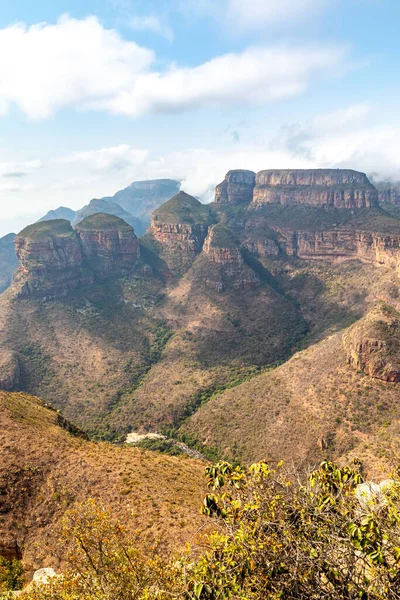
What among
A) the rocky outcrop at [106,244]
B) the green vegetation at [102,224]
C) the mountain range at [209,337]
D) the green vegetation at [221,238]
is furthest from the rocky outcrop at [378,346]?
the green vegetation at [102,224]

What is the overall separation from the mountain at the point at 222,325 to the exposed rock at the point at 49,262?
0.57 metres

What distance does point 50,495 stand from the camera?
33594 mm

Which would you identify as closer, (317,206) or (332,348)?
(332,348)

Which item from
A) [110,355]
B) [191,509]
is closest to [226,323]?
[110,355]

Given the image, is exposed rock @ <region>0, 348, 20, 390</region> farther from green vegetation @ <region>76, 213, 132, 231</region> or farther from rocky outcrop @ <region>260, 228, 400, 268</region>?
rocky outcrop @ <region>260, 228, 400, 268</region>

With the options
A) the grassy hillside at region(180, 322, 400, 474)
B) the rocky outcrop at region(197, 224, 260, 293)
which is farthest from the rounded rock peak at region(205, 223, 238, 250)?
the grassy hillside at region(180, 322, 400, 474)

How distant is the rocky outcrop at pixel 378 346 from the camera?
64.3 metres

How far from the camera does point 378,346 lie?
65750 mm

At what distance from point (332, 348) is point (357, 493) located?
70396 millimetres

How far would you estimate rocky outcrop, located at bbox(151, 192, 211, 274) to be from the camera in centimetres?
16895

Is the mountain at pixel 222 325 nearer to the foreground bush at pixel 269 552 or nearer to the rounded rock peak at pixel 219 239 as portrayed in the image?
the rounded rock peak at pixel 219 239

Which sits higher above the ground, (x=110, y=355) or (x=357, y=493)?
(x=357, y=493)

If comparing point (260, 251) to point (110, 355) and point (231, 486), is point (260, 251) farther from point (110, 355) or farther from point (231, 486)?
point (231, 486)

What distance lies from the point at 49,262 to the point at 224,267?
234ft
